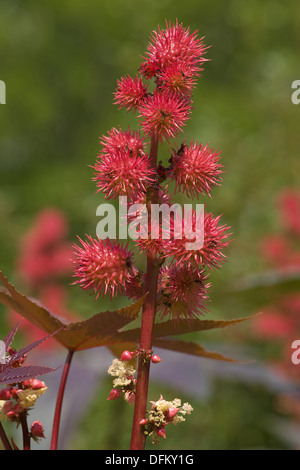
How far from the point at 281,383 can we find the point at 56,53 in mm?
3906

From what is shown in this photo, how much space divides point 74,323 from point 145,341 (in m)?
0.05

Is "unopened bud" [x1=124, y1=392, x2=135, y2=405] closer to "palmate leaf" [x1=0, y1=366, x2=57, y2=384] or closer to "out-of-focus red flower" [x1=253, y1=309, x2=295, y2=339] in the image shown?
"palmate leaf" [x1=0, y1=366, x2=57, y2=384]

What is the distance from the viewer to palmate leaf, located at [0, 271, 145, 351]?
0.30 m

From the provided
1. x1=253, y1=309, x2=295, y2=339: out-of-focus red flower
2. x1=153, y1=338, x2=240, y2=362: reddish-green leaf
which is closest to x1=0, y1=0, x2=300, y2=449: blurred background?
x1=253, y1=309, x2=295, y2=339: out-of-focus red flower

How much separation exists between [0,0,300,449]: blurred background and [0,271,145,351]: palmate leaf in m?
0.26

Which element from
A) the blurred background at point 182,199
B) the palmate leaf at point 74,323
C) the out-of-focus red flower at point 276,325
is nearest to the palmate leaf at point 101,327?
the palmate leaf at point 74,323

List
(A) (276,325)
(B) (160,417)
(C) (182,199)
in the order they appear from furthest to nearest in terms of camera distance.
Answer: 1. (C) (182,199)
2. (A) (276,325)
3. (B) (160,417)

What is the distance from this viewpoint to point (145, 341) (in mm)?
272

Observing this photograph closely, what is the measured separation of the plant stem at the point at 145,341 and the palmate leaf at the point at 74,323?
0.01 meters

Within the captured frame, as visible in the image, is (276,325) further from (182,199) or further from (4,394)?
(4,394)

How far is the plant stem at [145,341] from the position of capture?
27 cm

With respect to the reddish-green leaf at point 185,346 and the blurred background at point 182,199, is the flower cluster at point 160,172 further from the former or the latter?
the blurred background at point 182,199

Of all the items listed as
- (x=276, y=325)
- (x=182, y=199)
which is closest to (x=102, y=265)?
(x=276, y=325)
